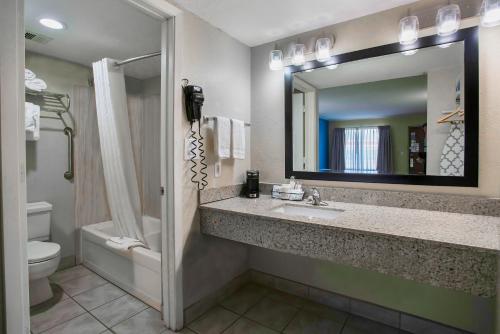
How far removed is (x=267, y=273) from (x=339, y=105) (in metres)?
1.57

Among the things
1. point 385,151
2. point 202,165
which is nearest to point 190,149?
point 202,165

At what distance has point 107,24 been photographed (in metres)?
1.96

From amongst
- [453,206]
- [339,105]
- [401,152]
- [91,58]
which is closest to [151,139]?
[91,58]

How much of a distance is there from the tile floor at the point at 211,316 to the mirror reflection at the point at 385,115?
3.54 ft

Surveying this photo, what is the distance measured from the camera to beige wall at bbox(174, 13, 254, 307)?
1734mm

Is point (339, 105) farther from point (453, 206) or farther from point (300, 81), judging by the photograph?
point (453, 206)

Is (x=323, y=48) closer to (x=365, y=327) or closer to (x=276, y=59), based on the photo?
(x=276, y=59)

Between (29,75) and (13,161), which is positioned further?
(29,75)

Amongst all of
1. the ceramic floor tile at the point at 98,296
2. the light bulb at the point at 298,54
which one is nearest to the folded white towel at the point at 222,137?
the light bulb at the point at 298,54

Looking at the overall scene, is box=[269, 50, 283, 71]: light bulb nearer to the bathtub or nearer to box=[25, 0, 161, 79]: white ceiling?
box=[25, 0, 161, 79]: white ceiling

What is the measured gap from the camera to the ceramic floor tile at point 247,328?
5.61 feet

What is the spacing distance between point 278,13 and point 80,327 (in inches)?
101

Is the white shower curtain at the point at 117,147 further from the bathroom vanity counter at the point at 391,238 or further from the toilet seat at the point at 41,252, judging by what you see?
the bathroom vanity counter at the point at 391,238

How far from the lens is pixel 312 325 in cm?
178
